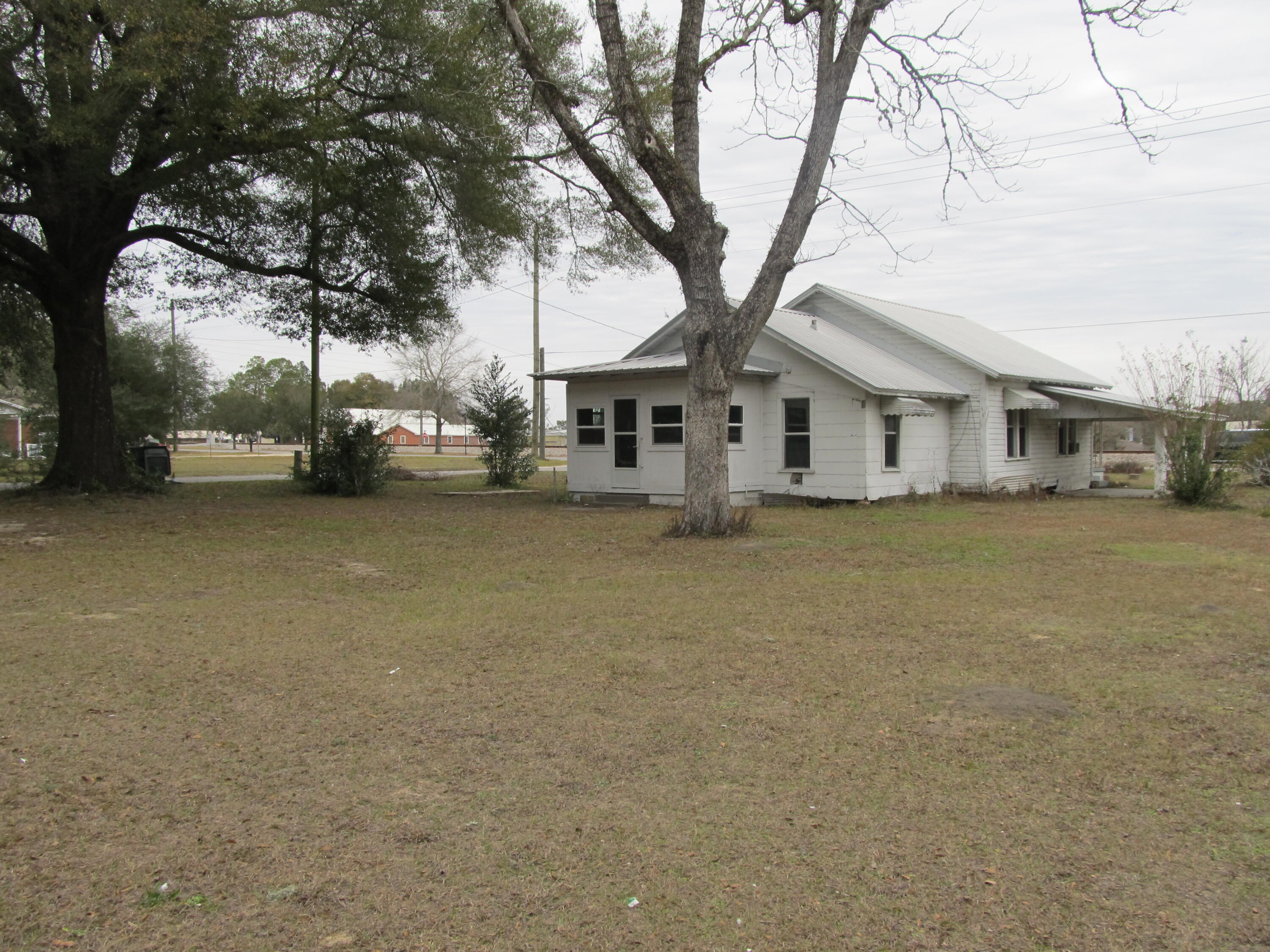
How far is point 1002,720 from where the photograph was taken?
5105mm

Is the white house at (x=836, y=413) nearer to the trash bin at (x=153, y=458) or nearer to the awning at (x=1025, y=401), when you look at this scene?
the awning at (x=1025, y=401)

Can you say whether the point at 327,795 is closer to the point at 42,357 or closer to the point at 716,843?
the point at 716,843

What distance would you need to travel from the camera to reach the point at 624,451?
19.3 meters

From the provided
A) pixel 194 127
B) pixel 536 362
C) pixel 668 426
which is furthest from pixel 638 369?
pixel 536 362

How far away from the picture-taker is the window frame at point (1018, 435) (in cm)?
2219

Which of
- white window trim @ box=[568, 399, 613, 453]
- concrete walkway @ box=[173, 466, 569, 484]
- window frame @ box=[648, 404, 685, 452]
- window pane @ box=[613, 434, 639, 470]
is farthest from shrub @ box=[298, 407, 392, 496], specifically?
window frame @ box=[648, 404, 685, 452]

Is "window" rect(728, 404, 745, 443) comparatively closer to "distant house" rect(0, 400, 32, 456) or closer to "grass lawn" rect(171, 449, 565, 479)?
"grass lawn" rect(171, 449, 565, 479)

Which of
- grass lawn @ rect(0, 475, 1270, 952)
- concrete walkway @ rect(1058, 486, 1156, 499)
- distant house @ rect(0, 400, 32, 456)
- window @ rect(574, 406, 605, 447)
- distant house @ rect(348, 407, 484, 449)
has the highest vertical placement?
distant house @ rect(348, 407, 484, 449)

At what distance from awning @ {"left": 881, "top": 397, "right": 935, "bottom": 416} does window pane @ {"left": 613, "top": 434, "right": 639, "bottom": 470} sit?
5050mm

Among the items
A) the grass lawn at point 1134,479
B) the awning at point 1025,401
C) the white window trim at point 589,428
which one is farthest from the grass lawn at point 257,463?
the grass lawn at point 1134,479

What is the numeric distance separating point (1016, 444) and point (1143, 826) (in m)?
20.2

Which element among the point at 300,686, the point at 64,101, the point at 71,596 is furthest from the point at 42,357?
the point at 300,686

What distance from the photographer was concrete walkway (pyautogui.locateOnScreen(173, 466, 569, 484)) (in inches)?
1041

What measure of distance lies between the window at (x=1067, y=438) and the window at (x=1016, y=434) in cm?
223
